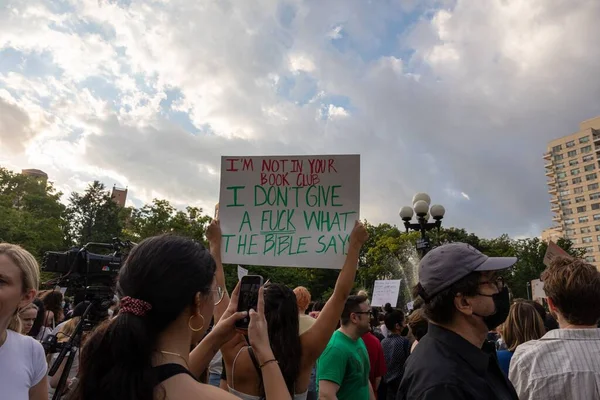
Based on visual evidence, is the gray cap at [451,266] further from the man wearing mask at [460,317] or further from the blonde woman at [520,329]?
the blonde woman at [520,329]

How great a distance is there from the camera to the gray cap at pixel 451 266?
7.32ft

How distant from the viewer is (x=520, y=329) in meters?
3.92

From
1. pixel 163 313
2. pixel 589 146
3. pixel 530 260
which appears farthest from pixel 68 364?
pixel 589 146

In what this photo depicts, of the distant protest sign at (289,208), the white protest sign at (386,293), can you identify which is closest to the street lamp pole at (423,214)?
the white protest sign at (386,293)

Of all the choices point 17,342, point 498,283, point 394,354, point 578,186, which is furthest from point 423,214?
point 578,186

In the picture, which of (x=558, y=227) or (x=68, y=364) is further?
(x=558, y=227)

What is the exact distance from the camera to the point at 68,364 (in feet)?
11.1

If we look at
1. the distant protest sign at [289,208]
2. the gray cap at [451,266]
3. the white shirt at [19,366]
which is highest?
the distant protest sign at [289,208]

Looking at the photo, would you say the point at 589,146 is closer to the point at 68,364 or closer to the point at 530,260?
the point at 530,260

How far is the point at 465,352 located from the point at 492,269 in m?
0.47

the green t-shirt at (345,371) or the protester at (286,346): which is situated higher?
the protester at (286,346)

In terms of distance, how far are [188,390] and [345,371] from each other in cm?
289

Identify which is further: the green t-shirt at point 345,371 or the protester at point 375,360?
the protester at point 375,360

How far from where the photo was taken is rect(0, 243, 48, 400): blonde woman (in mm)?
2418
